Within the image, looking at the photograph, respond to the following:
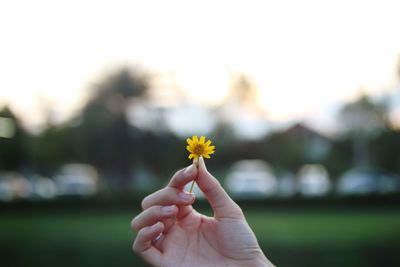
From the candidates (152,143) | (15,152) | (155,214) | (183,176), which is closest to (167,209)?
(155,214)

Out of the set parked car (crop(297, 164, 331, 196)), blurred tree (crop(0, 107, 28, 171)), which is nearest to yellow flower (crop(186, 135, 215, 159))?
parked car (crop(297, 164, 331, 196))

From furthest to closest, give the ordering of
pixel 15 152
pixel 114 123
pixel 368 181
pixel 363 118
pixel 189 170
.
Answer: pixel 15 152 < pixel 363 118 < pixel 114 123 < pixel 368 181 < pixel 189 170

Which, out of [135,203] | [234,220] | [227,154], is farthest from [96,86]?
[234,220]

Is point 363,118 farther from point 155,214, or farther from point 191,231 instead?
point 155,214

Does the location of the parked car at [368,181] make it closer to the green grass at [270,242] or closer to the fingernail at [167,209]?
the green grass at [270,242]

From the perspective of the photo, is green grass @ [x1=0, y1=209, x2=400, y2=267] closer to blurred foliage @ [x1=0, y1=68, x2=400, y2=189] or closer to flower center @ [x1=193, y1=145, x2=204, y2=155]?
flower center @ [x1=193, y1=145, x2=204, y2=155]
